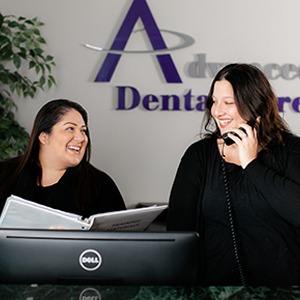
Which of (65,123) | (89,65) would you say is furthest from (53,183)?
(89,65)

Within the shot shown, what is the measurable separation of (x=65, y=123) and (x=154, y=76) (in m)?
1.54

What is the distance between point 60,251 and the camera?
4.96ft

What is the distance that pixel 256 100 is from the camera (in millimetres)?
2156

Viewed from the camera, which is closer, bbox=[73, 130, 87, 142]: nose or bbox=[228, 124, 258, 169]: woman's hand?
bbox=[228, 124, 258, 169]: woman's hand

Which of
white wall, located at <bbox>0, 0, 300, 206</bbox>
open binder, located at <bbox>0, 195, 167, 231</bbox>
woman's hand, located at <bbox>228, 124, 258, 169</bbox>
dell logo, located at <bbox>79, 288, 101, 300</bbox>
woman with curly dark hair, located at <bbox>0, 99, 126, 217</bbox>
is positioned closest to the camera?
dell logo, located at <bbox>79, 288, 101, 300</bbox>

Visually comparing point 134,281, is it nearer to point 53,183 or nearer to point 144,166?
point 53,183

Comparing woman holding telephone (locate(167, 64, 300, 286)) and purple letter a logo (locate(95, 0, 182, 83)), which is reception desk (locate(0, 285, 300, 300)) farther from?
purple letter a logo (locate(95, 0, 182, 83))

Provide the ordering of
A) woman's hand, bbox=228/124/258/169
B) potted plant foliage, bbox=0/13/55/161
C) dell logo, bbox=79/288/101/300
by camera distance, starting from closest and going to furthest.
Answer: dell logo, bbox=79/288/101/300 → woman's hand, bbox=228/124/258/169 → potted plant foliage, bbox=0/13/55/161

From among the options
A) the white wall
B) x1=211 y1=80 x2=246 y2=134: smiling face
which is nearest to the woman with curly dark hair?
x1=211 y1=80 x2=246 y2=134: smiling face

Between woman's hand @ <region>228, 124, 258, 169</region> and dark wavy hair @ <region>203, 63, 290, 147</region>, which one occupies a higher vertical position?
dark wavy hair @ <region>203, 63, 290, 147</region>

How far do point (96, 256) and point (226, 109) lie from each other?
927mm

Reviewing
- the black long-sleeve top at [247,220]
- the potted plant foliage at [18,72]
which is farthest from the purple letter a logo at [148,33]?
the black long-sleeve top at [247,220]

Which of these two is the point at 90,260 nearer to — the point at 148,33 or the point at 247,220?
the point at 247,220

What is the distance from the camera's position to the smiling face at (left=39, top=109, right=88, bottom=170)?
2.77 meters
